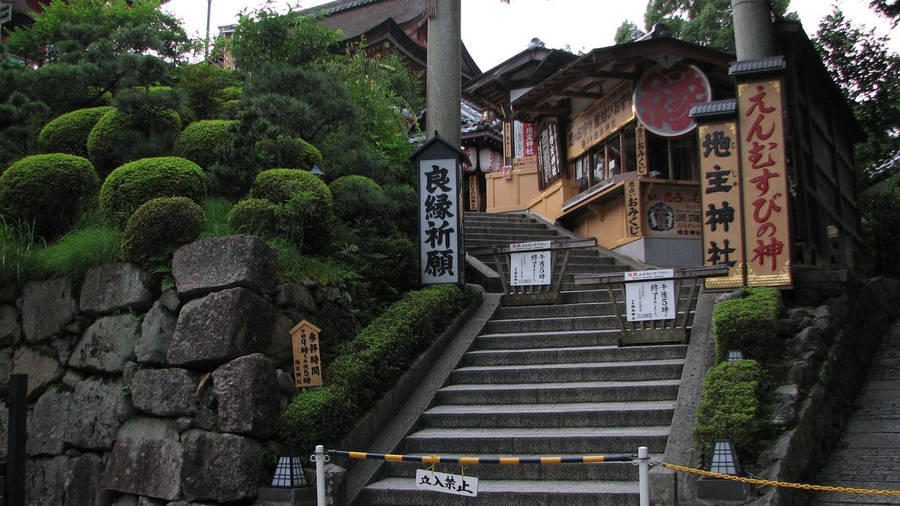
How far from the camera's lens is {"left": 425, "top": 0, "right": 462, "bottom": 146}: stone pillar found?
45.2 feet

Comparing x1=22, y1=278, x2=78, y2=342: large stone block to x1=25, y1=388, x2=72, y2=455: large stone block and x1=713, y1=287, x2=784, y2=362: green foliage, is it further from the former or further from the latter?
x1=713, y1=287, x2=784, y2=362: green foliage

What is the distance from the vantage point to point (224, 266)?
8.15 meters

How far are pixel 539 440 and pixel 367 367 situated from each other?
2055 millimetres

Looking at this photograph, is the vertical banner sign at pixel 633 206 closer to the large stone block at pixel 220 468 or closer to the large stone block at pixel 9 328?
the large stone block at pixel 220 468

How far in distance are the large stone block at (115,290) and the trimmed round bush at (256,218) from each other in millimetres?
1364

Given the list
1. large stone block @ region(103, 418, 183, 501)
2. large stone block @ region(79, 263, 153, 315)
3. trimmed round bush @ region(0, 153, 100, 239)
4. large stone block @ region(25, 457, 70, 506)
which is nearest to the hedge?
large stone block @ region(103, 418, 183, 501)

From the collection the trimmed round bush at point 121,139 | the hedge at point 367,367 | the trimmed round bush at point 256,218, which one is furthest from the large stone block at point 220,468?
the trimmed round bush at point 121,139

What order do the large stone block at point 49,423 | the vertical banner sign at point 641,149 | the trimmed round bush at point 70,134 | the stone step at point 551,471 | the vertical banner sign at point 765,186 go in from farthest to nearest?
the vertical banner sign at point 641,149 → the trimmed round bush at point 70,134 → the vertical banner sign at point 765,186 → the large stone block at point 49,423 → the stone step at point 551,471

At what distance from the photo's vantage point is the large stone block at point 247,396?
7.46 metres

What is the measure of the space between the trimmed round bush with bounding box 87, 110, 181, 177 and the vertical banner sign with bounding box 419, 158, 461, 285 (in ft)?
12.8

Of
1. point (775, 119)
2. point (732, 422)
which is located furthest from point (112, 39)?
point (732, 422)

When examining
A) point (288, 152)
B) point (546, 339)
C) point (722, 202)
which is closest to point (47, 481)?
point (288, 152)

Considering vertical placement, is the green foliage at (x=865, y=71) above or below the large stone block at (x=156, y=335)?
above

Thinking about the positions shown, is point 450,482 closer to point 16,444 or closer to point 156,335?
point 16,444
